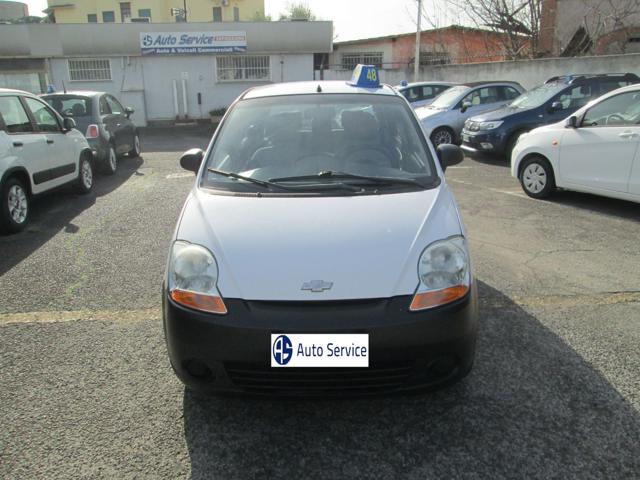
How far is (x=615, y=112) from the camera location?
6410 millimetres

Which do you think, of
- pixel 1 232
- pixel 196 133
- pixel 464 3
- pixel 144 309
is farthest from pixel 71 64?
pixel 144 309

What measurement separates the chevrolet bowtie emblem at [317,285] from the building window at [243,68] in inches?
839

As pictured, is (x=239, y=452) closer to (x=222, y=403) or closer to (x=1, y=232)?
(x=222, y=403)

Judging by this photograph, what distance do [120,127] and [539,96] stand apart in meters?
8.67

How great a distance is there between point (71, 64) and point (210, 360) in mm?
23294

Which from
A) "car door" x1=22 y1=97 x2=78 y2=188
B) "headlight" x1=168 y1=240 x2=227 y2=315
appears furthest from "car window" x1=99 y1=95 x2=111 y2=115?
"headlight" x1=168 y1=240 x2=227 y2=315

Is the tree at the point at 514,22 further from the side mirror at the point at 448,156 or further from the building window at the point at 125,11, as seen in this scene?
the building window at the point at 125,11

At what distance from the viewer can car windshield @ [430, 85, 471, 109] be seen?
12.4 metres

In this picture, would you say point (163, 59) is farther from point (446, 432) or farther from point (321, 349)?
point (446, 432)

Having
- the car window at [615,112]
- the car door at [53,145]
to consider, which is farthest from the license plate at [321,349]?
the car door at [53,145]

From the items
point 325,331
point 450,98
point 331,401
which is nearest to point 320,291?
point 325,331

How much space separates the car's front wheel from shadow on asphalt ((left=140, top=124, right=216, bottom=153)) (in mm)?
7817

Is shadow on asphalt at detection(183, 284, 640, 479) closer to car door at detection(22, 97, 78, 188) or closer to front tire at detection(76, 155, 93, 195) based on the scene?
car door at detection(22, 97, 78, 188)

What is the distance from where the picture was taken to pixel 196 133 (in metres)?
19.1
